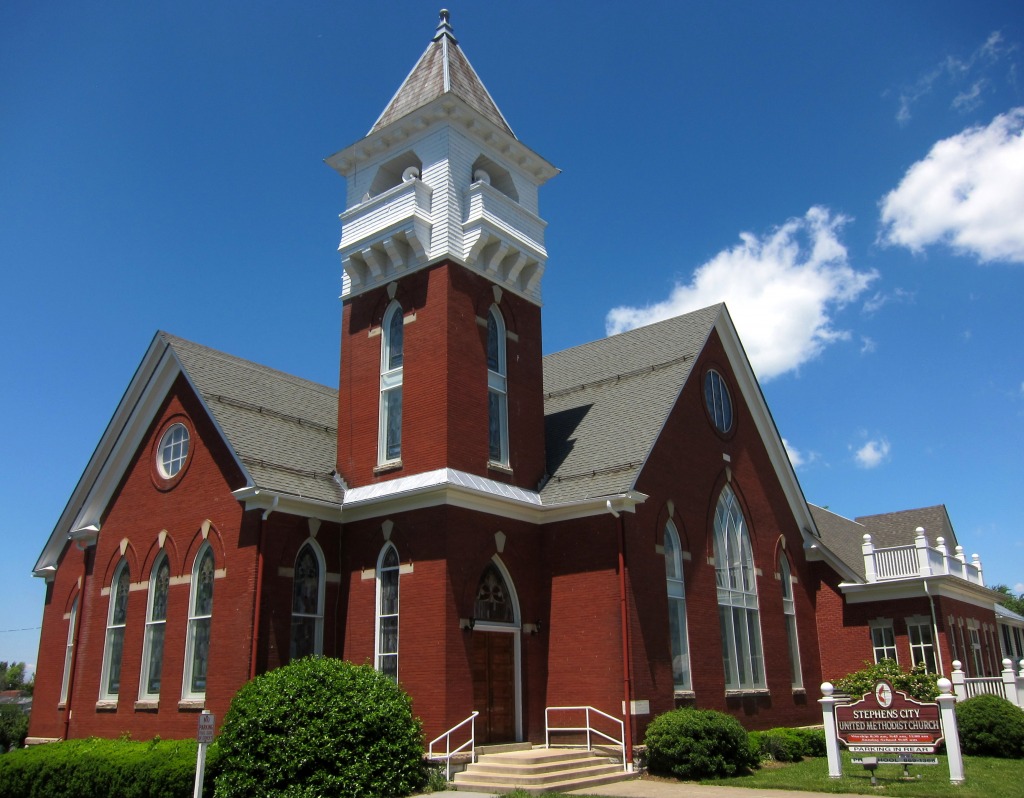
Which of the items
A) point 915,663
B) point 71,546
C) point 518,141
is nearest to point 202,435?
point 71,546

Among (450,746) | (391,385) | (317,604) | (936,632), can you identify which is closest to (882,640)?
(936,632)

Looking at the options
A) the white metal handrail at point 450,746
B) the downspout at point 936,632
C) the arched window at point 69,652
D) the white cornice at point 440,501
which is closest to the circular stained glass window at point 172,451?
the white cornice at point 440,501

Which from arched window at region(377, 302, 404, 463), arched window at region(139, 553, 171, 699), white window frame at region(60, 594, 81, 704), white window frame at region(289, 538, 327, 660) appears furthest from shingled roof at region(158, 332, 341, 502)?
white window frame at region(60, 594, 81, 704)

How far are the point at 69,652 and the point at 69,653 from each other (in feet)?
0.09

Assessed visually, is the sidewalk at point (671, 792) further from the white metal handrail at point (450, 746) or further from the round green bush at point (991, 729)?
the round green bush at point (991, 729)

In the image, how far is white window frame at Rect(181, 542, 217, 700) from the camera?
1886 centimetres

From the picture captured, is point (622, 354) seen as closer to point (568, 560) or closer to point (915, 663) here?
point (568, 560)

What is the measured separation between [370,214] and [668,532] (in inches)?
410

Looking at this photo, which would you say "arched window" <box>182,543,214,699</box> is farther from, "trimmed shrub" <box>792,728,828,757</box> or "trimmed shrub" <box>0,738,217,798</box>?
"trimmed shrub" <box>792,728,828,757</box>

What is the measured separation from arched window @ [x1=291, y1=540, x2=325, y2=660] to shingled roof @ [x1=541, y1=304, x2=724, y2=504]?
17.4 feet

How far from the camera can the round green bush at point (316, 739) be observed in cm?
1457

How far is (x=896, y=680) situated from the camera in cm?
2278

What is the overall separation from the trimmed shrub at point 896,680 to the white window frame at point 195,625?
15971 mm

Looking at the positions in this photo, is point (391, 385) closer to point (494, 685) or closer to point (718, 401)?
point (494, 685)
